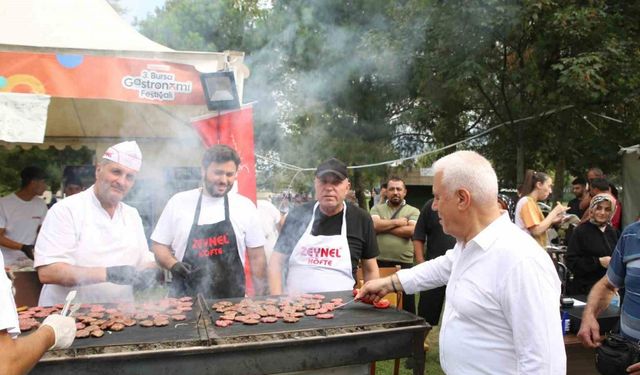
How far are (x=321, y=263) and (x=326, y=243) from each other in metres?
0.15

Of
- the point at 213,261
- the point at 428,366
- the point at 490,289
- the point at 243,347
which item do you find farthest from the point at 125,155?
the point at 428,366

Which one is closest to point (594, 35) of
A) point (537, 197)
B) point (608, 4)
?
point (608, 4)

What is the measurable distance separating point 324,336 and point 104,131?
20.9 feet

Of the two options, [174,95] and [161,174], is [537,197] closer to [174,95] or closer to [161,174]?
[174,95]

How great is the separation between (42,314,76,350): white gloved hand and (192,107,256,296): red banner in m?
2.80

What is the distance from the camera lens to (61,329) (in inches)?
72.3

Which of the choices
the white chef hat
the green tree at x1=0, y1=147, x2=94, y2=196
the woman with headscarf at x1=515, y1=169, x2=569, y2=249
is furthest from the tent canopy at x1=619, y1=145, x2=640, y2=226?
the green tree at x1=0, y1=147, x2=94, y2=196

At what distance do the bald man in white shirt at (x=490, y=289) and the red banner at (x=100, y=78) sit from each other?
309cm

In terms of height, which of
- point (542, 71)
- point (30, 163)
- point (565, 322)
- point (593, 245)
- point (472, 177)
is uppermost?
point (542, 71)

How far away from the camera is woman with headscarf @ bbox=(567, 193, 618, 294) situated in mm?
4555

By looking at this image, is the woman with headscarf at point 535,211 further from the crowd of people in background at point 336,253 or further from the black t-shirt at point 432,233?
the black t-shirt at point 432,233

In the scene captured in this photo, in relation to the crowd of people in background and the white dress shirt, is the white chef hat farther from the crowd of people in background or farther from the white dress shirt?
the white dress shirt

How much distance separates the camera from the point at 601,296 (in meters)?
2.83

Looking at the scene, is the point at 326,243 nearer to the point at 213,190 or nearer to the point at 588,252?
the point at 213,190
